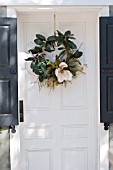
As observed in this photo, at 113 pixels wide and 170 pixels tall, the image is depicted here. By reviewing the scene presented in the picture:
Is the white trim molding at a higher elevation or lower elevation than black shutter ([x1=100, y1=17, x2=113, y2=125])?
higher

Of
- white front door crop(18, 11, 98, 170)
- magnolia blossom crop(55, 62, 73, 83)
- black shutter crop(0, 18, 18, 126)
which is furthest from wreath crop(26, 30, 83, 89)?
black shutter crop(0, 18, 18, 126)

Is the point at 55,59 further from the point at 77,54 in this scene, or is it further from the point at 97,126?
the point at 97,126

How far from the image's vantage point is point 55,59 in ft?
11.9

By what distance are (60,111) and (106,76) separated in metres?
0.63

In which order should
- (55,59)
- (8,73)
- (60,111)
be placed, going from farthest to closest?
(60,111) < (55,59) < (8,73)

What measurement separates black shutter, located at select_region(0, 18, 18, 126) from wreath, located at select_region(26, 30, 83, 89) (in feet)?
0.69

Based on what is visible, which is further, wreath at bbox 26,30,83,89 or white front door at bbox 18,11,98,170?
white front door at bbox 18,11,98,170

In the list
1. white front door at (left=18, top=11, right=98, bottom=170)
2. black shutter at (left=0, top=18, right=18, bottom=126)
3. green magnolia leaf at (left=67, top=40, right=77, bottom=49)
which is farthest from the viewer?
white front door at (left=18, top=11, right=98, bottom=170)

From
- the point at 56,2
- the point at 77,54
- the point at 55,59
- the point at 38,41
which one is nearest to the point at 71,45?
the point at 77,54

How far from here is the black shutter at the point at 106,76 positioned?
3562mm

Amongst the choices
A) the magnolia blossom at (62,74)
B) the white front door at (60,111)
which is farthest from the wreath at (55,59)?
the white front door at (60,111)

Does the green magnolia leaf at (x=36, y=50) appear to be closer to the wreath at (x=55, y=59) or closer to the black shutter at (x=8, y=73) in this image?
the wreath at (x=55, y=59)

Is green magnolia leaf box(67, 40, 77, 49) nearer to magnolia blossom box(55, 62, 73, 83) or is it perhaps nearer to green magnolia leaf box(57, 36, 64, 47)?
green magnolia leaf box(57, 36, 64, 47)

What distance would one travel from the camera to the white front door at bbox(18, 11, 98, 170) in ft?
12.2
